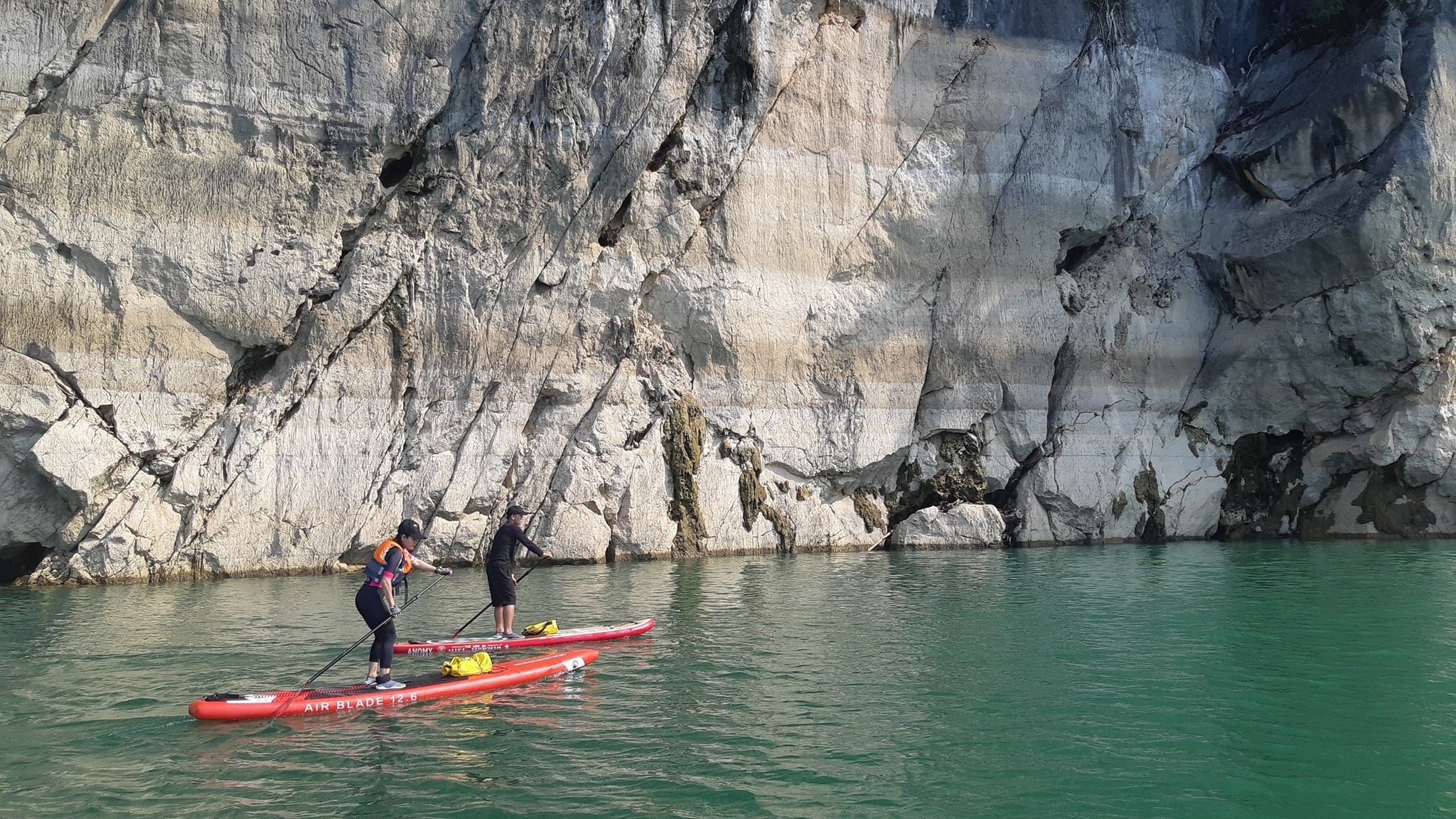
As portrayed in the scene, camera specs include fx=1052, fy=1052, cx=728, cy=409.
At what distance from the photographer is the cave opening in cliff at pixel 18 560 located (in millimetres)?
20188

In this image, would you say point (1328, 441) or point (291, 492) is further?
point (1328, 441)

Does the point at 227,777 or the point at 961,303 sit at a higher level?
the point at 961,303

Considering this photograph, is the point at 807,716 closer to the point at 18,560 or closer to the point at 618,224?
the point at 618,224

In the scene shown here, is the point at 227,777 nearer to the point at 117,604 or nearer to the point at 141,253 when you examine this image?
the point at 117,604

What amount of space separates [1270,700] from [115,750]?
9424 millimetres

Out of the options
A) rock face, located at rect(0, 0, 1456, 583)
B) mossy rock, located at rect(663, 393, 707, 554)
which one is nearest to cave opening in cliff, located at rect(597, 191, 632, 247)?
rock face, located at rect(0, 0, 1456, 583)

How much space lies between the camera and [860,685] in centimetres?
988

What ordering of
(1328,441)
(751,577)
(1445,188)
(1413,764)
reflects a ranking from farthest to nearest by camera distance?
(1328,441) < (1445,188) < (751,577) < (1413,764)

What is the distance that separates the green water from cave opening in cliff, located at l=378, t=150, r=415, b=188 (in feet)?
36.2

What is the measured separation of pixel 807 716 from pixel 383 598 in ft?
13.9

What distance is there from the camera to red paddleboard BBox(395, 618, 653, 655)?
12547 mm

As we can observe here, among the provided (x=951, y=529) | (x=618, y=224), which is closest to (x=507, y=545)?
(x=618, y=224)

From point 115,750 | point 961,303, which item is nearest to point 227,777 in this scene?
point 115,750

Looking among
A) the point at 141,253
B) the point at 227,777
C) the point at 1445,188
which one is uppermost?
the point at 1445,188
